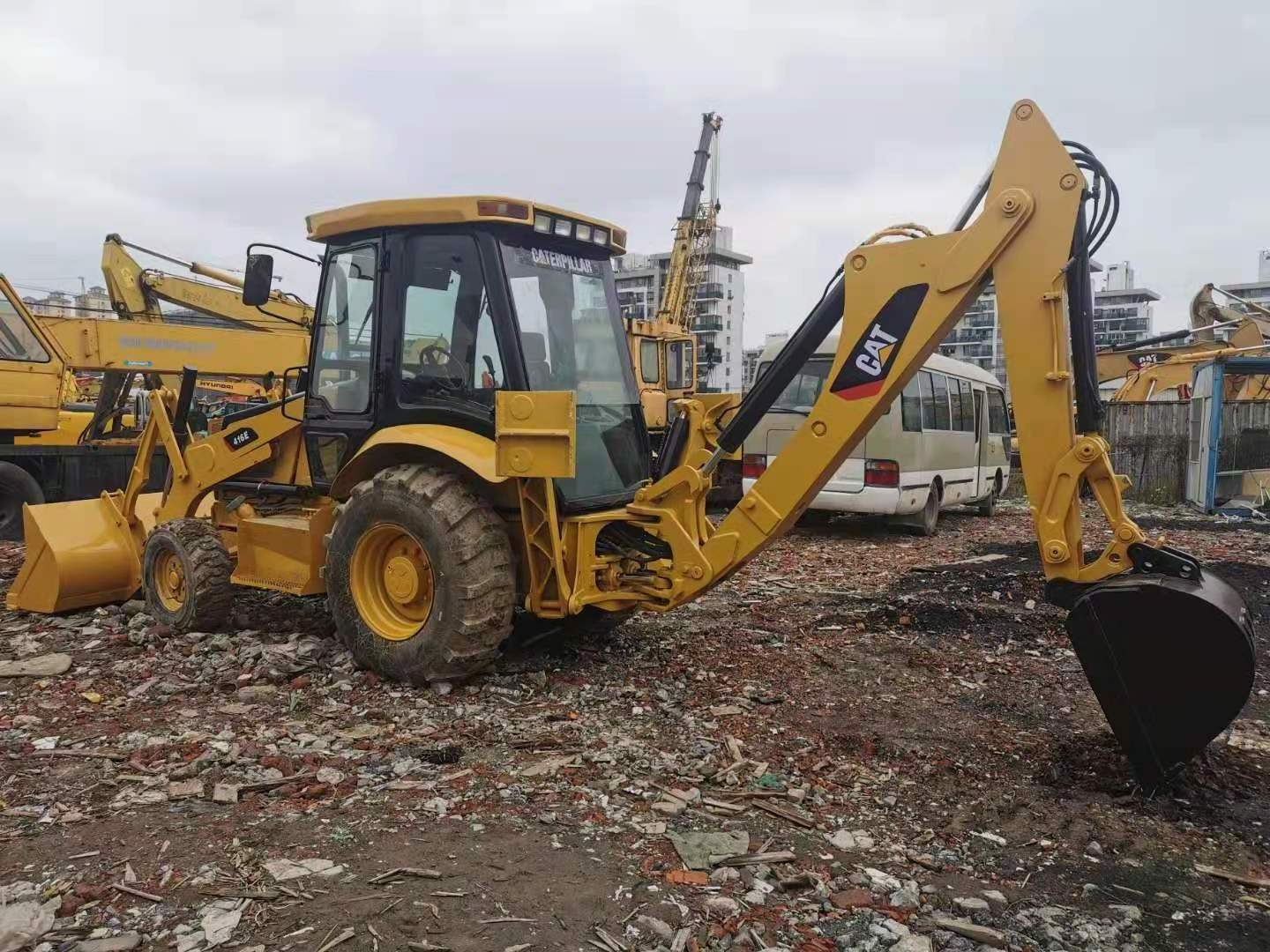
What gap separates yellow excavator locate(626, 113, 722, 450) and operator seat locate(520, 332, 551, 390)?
783 centimetres

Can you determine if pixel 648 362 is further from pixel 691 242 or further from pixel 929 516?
pixel 691 242

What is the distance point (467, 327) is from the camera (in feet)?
17.0

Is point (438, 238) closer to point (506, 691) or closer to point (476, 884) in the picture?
point (506, 691)

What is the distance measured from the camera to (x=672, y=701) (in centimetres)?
490

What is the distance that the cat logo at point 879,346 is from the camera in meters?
4.36

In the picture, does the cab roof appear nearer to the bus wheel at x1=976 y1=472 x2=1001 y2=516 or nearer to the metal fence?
the bus wheel at x1=976 y1=472 x2=1001 y2=516

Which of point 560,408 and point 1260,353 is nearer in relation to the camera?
point 560,408

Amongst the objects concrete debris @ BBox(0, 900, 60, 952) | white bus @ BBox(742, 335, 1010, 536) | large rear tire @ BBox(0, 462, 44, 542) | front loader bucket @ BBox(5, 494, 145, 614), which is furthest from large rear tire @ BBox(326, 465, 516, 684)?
large rear tire @ BBox(0, 462, 44, 542)

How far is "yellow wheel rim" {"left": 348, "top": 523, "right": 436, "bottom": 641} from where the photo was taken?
16.8 feet

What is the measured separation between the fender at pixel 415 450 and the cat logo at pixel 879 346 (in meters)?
1.73

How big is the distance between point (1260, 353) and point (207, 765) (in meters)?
16.7

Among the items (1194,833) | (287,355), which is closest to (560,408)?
(1194,833)

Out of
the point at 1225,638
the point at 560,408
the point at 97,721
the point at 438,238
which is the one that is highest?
the point at 438,238

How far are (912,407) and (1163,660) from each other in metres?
7.37
